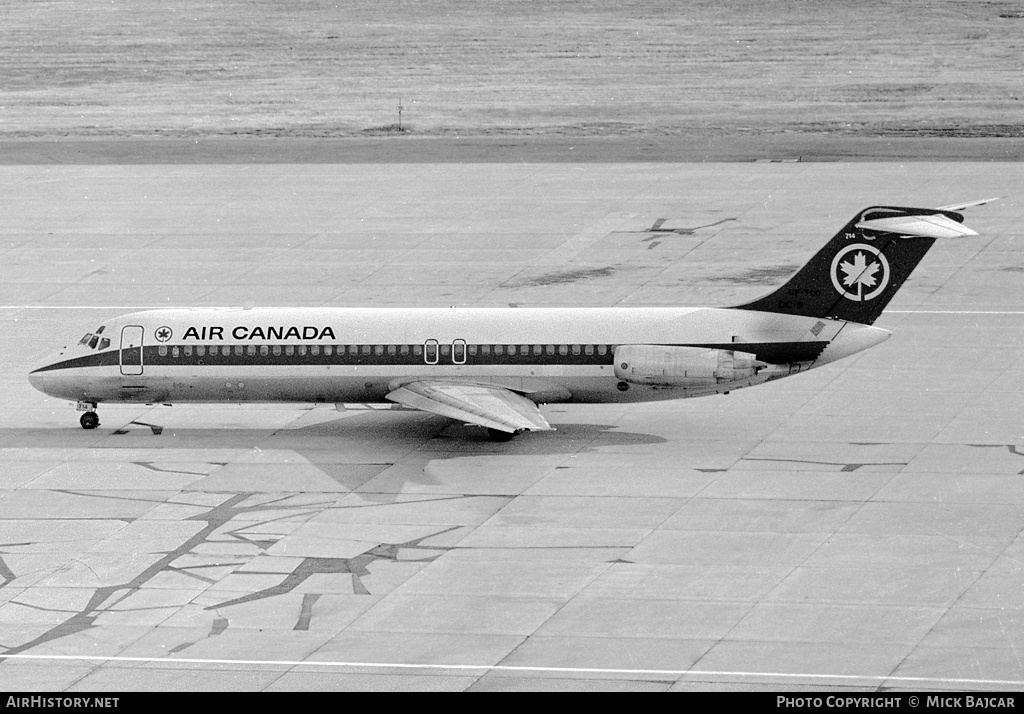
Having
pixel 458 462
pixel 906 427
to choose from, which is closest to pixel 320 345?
pixel 458 462

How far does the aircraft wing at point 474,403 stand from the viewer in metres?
44.8

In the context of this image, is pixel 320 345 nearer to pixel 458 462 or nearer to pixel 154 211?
pixel 458 462

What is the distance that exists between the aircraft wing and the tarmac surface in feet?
3.52

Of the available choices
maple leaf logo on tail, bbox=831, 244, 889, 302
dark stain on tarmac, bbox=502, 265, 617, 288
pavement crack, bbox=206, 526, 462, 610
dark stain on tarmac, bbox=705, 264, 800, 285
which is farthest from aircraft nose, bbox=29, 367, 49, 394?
dark stain on tarmac, bbox=705, 264, 800, 285

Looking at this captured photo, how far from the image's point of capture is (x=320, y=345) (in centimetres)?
4719

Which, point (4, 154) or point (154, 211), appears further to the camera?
point (4, 154)

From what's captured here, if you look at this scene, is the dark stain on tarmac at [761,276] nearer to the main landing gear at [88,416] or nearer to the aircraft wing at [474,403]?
the aircraft wing at [474,403]

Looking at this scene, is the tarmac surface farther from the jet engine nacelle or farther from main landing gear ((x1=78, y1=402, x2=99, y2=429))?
the jet engine nacelle

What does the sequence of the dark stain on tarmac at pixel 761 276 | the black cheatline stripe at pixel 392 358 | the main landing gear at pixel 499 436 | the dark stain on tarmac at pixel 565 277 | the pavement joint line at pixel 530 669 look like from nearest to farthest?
the pavement joint line at pixel 530 669 → the black cheatline stripe at pixel 392 358 → the main landing gear at pixel 499 436 → the dark stain on tarmac at pixel 761 276 → the dark stain on tarmac at pixel 565 277

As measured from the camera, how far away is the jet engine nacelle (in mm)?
45656

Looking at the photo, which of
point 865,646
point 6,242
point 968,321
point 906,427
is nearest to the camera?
point 865,646

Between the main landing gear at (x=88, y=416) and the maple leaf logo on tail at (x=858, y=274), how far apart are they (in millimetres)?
19443

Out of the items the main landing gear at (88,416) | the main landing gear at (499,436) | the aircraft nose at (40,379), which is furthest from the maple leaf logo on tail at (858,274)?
the aircraft nose at (40,379)

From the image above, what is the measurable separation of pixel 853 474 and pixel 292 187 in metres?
41.9
